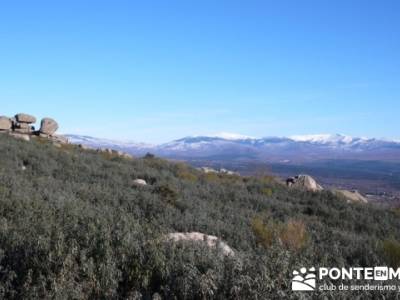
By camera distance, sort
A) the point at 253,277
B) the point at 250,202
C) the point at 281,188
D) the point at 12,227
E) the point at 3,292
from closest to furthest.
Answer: the point at 253,277 < the point at 3,292 < the point at 12,227 < the point at 250,202 < the point at 281,188

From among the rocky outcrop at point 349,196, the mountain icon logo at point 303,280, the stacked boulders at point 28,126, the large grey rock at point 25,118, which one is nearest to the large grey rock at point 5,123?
the stacked boulders at point 28,126

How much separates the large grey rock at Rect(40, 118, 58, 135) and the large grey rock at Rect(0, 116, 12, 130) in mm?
2944

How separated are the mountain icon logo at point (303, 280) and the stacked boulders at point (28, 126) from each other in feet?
142

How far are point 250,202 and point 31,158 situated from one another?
10435 mm

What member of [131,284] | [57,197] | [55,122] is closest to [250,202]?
[57,197]

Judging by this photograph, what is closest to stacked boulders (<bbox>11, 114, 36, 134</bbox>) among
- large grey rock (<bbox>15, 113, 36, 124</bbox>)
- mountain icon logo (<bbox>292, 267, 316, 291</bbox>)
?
large grey rock (<bbox>15, 113, 36, 124</bbox>)

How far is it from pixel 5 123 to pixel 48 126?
12.9ft

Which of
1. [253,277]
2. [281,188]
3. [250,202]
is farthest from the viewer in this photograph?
[281,188]

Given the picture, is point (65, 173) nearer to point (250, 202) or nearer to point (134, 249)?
point (250, 202)

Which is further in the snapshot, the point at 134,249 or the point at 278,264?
the point at 134,249

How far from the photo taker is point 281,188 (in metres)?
26.2

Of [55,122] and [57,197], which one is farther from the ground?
[55,122]

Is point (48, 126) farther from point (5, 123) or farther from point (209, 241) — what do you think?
point (209, 241)

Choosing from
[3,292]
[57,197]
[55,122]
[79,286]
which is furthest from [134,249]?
[55,122]
